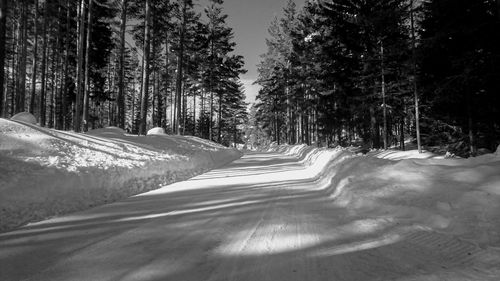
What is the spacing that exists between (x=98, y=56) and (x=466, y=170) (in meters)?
24.9

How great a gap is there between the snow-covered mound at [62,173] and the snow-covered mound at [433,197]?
551 cm

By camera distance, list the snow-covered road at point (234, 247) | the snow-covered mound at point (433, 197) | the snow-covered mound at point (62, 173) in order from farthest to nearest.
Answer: the snow-covered mound at point (62, 173) < the snow-covered mound at point (433, 197) < the snow-covered road at point (234, 247)

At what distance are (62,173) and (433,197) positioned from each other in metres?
7.46

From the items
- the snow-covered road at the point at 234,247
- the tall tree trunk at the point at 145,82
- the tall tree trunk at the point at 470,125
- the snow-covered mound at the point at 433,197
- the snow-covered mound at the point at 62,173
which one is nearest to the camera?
the snow-covered road at the point at 234,247

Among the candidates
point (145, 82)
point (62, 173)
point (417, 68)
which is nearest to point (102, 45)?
point (145, 82)

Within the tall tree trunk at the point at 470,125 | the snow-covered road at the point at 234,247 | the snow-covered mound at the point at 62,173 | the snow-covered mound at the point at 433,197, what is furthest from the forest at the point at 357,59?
the snow-covered road at the point at 234,247

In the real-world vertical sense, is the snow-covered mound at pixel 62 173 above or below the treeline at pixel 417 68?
below

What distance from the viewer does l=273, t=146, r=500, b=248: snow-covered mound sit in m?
3.55

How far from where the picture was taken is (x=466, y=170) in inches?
193

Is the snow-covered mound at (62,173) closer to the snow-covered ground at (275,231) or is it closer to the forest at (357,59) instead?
the snow-covered ground at (275,231)

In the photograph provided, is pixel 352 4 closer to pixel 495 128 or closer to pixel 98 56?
pixel 495 128

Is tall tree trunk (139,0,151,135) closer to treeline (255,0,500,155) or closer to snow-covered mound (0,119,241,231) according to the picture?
snow-covered mound (0,119,241,231)

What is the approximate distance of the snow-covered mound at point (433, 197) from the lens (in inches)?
140

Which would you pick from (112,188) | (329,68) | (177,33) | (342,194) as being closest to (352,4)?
(329,68)
